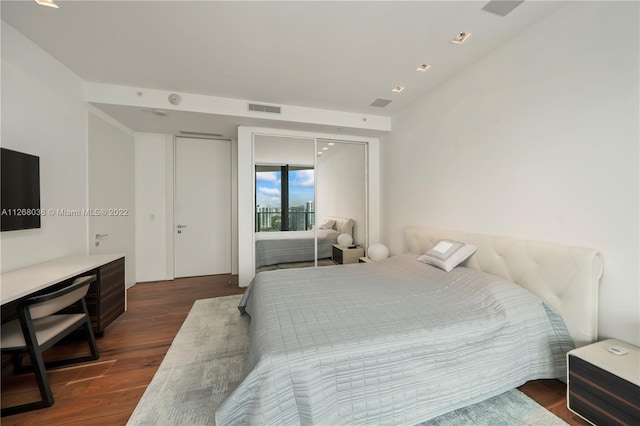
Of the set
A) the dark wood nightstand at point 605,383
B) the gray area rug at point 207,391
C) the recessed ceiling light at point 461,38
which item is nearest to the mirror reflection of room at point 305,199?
the gray area rug at point 207,391

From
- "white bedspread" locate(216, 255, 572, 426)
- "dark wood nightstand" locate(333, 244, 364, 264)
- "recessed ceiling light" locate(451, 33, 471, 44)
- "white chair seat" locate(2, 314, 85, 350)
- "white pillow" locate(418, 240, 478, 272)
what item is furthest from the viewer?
"dark wood nightstand" locate(333, 244, 364, 264)

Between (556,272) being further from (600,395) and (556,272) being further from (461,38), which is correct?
(461,38)

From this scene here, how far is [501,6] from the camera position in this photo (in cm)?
186

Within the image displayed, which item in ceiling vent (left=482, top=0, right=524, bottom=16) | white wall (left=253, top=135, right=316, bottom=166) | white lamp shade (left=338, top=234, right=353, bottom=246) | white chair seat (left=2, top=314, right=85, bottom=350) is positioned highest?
ceiling vent (left=482, top=0, right=524, bottom=16)

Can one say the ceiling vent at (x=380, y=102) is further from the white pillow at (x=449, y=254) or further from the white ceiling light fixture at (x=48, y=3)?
the white ceiling light fixture at (x=48, y=3)

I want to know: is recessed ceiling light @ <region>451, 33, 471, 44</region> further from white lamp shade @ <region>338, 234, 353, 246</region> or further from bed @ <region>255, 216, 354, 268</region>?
white lamp shade @ <region>338, 234, 353, 246</region>

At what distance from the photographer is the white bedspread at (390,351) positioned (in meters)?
1.25

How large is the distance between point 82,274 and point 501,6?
4.22m

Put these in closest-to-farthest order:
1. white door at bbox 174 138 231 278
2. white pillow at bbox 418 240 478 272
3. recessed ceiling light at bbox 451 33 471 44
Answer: recessed ceiling light at bbox 451 33 471 44 < white pillow at bbox 418 240 478 272 < white door at bbox 174 138 231 278

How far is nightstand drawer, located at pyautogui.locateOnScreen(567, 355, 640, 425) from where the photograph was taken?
128 centimetres

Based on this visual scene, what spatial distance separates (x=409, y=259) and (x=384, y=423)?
1804 mm

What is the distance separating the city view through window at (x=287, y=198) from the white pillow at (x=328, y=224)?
186mm

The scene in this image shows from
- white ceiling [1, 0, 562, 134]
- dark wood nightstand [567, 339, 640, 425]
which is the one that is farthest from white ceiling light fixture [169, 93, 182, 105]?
dark wood nightstand [567, 339, 640, 425]

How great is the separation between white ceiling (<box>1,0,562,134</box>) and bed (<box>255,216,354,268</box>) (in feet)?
7.23
